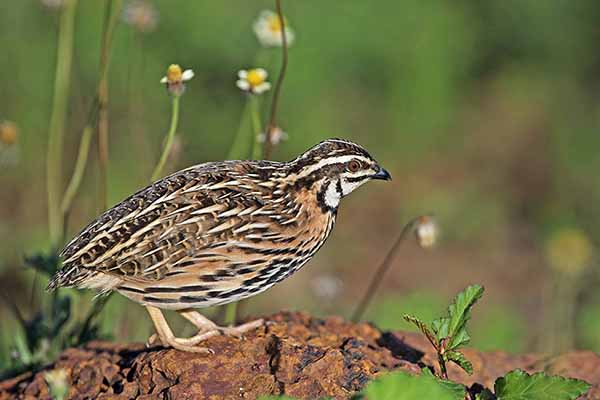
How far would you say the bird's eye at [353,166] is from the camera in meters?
5.45

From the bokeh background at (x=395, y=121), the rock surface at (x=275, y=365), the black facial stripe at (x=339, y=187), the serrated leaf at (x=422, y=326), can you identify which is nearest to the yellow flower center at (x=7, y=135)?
the rock surface at (x=275, y=365)

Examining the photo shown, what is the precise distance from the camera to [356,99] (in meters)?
12.1

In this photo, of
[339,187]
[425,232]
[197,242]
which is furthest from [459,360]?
[425,232]

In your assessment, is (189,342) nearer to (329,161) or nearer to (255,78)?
(329,161)

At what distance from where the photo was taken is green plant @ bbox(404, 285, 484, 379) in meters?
4.95

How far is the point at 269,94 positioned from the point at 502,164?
2888 mm

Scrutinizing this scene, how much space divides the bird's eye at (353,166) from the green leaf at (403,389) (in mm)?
1583

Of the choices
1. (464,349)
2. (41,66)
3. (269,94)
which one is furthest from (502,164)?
(464,349)

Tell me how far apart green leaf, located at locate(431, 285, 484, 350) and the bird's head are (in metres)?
0.79

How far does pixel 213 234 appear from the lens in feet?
17.1

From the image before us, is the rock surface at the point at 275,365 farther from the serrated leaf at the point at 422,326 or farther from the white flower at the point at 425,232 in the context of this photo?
the white flower at the point at 425,232

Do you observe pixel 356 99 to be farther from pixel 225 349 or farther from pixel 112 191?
pixel 225 349

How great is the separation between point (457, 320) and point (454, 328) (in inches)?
1.5

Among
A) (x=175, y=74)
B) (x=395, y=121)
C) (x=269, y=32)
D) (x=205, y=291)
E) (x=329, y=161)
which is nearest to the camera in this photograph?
(x=205, y=291)
